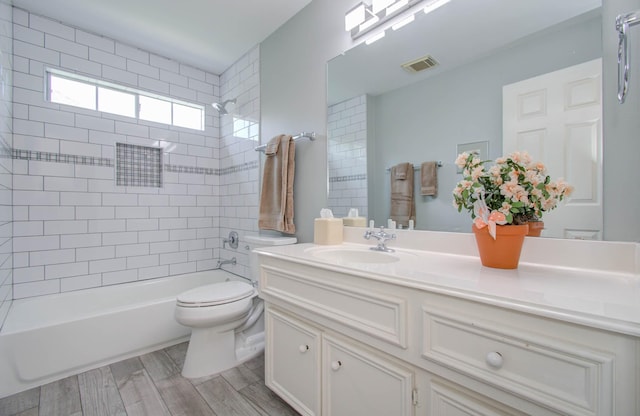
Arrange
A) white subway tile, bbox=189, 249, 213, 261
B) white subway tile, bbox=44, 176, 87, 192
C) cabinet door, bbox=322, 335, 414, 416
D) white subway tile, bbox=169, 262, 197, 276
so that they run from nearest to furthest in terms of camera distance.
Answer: cabinet door, bbox=322, 335, 414, 416
white subway tile, bbox=44, 176, 87, 192
white subway tile, bbox=169, 262, 197, 276
white subway tile, bbox=189, 249, 213, 261

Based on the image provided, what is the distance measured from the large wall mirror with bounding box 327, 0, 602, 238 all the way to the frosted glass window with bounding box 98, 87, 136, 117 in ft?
6.41

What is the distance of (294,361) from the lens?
4.41ft

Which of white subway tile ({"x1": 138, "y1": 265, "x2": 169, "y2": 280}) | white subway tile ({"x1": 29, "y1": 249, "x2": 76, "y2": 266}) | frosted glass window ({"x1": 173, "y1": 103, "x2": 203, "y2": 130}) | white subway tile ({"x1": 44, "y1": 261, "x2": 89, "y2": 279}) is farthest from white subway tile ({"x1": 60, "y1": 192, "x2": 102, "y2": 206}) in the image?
frosted glass window ({"x1": 173, "y1": 103, "x2": 203, "y2": 130})

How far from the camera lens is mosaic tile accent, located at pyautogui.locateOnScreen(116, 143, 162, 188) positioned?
2486 millimetres

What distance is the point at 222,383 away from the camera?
171 cm

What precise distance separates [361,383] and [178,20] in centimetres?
275

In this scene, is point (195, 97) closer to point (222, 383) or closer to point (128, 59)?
point (128, 59)

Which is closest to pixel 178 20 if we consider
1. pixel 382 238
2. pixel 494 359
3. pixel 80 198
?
pixel 80 198

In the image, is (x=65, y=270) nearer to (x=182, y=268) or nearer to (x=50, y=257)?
(x=50, y=257)

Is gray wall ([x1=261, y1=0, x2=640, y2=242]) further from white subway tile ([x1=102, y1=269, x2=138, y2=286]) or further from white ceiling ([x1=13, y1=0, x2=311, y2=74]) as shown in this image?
white subway tile ([x1=102, y1=269, x2=138, y2=286])

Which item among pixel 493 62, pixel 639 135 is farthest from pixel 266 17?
pixel 639 135

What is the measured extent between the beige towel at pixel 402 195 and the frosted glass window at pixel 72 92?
8.54 feet

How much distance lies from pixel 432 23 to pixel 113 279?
3.04 metres

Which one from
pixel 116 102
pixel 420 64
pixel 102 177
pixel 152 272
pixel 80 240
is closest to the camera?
pixel 420 64
